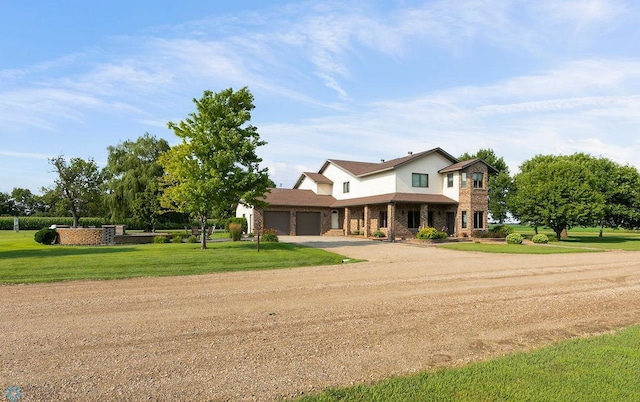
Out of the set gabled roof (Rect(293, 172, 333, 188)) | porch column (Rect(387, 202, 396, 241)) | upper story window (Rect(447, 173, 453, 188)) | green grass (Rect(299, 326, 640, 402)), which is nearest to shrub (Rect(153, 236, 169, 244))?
porch column (Rect(387, 202, 396, 241))

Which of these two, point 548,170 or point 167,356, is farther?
point 548,170

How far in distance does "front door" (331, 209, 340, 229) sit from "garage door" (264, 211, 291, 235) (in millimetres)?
4859

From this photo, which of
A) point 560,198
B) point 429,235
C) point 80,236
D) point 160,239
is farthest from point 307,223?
point 560,198

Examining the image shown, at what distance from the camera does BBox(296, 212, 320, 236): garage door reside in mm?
42781

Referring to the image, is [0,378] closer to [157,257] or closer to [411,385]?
[411,385]

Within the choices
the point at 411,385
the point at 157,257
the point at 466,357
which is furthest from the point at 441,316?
the point at 157,257

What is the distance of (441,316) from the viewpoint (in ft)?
27.1

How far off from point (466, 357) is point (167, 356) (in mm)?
4135

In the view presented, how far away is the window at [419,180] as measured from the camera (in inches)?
1467

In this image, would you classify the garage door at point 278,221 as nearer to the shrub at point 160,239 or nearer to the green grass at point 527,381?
the shrub at point 160,239

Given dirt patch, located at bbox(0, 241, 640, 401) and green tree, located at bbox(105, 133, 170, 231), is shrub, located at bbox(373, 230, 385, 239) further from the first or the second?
dirt patch, located at bbox(0, 241, 640, 401)

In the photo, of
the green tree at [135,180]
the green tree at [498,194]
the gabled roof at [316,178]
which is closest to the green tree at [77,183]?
the green tree at [135,180]

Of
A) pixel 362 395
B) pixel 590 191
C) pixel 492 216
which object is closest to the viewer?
pixel 362 395

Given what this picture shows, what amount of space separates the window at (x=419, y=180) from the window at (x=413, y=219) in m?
2.48
